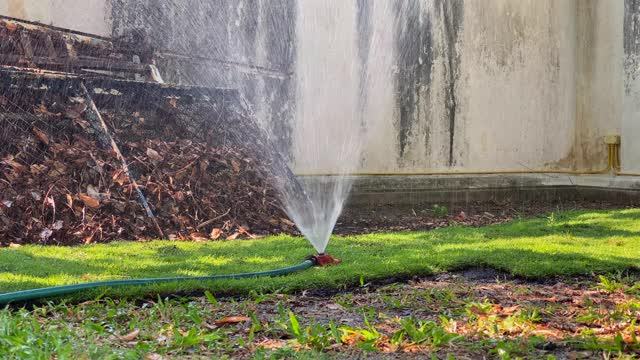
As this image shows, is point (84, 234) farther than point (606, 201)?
No

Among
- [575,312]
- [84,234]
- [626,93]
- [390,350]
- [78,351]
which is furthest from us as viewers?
[626,93]

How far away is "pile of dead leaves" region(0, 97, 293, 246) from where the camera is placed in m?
5.29

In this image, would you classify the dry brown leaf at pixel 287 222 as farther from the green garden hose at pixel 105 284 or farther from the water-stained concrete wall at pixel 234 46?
the water-stained concrete wall at pixel 234 46

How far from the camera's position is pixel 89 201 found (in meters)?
5.51

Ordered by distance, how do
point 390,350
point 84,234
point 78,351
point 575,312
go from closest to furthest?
1. point 78,351
2. point 390,350
3. point 575,312
4. point 84,234

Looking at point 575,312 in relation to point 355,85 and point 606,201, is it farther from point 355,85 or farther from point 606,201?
point 606,201

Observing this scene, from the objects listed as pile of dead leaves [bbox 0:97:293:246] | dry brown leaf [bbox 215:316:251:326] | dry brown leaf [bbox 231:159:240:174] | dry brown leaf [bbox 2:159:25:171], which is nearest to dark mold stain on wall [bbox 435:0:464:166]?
pile of dead leaves [bbox 0:97:293:246]

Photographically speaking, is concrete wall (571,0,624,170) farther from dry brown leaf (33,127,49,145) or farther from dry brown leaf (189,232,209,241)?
dry brown leaf (33,127,49,145)

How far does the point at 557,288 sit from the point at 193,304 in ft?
6.77

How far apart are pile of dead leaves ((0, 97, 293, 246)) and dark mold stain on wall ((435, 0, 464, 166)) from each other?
3.59 m

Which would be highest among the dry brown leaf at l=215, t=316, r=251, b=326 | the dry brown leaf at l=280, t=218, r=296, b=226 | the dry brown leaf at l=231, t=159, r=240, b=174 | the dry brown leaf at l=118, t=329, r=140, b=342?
the dry brown leaf at l=231, t=159, r=240, b=174

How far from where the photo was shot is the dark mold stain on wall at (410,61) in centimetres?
925

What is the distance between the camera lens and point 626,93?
31.7 feet

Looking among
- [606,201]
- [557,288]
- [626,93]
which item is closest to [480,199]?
[606,201]
